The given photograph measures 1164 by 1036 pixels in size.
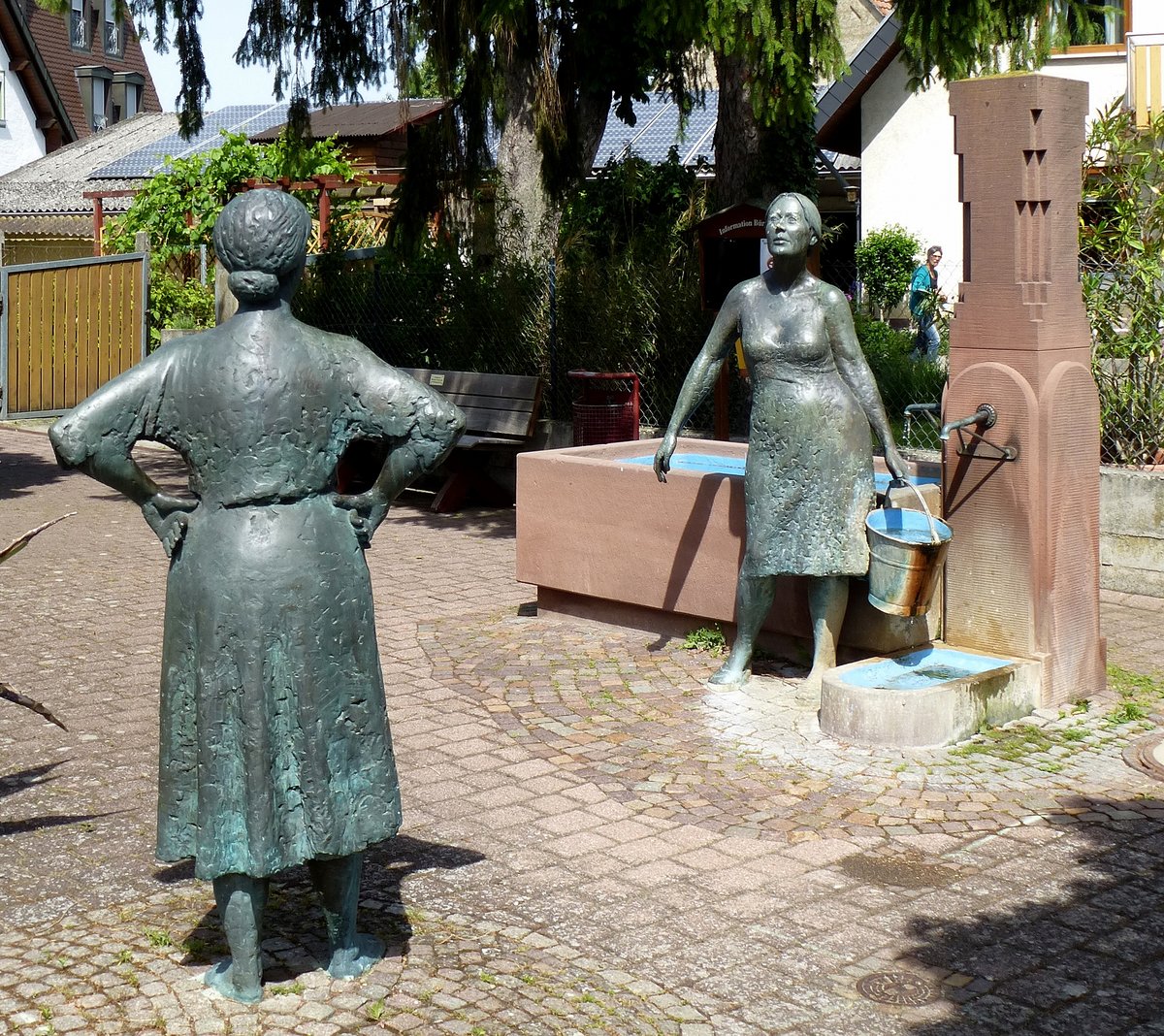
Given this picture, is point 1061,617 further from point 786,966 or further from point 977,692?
point 786,966

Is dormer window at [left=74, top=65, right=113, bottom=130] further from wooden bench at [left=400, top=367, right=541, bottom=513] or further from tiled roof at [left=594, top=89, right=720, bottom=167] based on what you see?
wooden bench at [left=400, top=367, right=541, bottom=513]

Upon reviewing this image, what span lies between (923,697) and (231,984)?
3.18 meters

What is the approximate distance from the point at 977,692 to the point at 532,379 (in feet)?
22.8

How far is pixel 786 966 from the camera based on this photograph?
14.7ft

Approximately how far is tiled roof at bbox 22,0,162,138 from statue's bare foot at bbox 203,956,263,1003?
42.9 m

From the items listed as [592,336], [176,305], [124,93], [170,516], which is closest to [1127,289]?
[592,336]

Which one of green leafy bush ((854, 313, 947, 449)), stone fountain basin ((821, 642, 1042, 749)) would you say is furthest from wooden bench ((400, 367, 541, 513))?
stone fountain basin ((821, 642, 1042, 749))

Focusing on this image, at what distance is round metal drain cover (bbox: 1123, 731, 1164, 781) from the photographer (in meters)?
6.19

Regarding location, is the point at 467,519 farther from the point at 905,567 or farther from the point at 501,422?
the point at 905,567

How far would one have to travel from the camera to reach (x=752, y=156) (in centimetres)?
1284

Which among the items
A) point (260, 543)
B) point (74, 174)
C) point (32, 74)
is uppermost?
point (32, 74)

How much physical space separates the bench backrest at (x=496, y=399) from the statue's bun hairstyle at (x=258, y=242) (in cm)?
865

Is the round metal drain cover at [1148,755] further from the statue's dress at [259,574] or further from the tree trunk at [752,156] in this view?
the tree trunk at [752,156]

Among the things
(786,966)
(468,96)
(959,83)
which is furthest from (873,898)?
(468,96)
